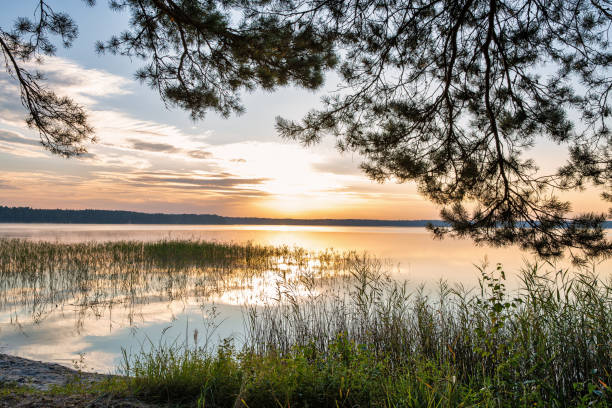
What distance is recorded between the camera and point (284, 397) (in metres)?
3.25

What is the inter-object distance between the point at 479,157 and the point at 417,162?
38.8 inches

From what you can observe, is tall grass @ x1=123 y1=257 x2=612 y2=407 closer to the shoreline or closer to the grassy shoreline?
the grassy shoreline

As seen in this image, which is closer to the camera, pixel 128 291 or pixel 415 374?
pixel 415 374

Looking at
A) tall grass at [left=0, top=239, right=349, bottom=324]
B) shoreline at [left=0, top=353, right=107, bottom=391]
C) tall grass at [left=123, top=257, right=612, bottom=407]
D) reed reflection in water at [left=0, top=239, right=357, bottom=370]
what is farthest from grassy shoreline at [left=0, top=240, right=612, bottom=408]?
tall grass at [left=0, top=239, right=349, bottom=324]

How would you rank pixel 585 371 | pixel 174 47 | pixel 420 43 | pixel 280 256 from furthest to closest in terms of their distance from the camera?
pixel 280 256 → pixel 174 47 → pixel 420 43 → pixel 585 371

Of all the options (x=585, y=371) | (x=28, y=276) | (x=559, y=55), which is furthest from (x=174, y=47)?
(x=28, y=276)

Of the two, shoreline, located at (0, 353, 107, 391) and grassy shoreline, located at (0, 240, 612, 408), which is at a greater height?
grassy shoreline, located at (0, 240, 612, 408)

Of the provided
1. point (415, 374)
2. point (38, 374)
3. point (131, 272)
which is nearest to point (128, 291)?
point (131, 272)

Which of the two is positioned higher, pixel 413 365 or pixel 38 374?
pixel 413 365

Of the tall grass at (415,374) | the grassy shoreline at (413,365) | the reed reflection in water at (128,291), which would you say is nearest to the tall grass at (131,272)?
the reed reflection in water at (128,291)

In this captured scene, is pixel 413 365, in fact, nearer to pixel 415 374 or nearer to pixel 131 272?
pixel 415 374

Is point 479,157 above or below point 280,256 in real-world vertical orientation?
above

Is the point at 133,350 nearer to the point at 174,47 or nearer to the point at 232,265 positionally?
the point at 174,47

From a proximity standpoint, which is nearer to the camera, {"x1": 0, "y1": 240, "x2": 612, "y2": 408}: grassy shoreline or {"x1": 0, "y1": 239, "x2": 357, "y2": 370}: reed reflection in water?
{"x1": 0, "y1": 240, "x2": 612, "y2": 408}: grassy shoreline
